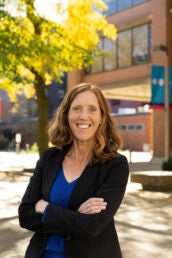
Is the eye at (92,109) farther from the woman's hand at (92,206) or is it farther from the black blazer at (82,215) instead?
the woman's hand at (92,206)

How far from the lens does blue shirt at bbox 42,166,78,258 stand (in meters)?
2.37

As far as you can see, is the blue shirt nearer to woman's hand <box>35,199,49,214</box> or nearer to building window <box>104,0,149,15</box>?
woman's hand <box>35,199,49,214</box>

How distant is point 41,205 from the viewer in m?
2.52

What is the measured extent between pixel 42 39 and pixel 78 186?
1560 centimetres

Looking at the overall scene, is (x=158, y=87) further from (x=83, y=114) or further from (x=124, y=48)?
(x=83, y=114)

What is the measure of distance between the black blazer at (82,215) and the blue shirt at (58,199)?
0.09 feet

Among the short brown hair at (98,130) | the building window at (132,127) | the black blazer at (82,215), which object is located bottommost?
the building window at (132,127)

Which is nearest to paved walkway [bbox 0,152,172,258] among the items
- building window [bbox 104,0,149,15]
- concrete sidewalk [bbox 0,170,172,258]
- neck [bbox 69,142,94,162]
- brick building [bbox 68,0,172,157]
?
concrete sidewalk [bbox 0,170,172,258]

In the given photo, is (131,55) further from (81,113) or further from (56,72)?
(81,113)

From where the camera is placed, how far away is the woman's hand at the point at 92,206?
2404mm

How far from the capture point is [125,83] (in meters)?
32.1

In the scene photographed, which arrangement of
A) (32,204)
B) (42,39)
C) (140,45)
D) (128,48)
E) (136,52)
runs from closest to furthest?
(32,204) → (42,39) → (140,45) → (136,52) → (128,48)

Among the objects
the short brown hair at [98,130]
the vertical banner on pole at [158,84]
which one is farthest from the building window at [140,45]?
the short brown hair at [98,130]

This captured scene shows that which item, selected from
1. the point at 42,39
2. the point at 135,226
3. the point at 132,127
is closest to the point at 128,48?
the point at 42,39
